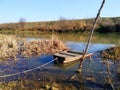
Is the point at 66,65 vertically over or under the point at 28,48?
under

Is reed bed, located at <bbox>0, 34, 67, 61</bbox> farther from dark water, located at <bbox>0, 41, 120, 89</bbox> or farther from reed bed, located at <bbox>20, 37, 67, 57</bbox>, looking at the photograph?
dark water, located at <bbox>0, 41, 120, 89</bbox>

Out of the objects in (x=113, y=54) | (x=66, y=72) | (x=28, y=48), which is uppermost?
(x=113, y=54)

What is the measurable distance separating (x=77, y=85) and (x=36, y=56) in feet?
29.0

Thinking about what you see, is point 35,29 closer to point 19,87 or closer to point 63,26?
point 63,26

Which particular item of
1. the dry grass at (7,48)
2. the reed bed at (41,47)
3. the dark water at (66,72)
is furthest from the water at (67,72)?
the reed bed at (41,47)

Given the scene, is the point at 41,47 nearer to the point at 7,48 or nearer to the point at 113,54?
the point at 7,48

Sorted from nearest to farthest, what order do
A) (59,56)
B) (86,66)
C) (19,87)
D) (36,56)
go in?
(19,87) → (86,66) → (59,56) → (36,56)

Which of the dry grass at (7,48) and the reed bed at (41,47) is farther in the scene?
the reed bed at (41,47)

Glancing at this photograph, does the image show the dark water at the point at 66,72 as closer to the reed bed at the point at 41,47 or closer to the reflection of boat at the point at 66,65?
the reflection of boat at the point at 66,65

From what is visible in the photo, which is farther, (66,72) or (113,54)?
(113,54)

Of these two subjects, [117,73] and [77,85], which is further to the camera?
[117,73]

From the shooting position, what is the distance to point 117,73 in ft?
43.5

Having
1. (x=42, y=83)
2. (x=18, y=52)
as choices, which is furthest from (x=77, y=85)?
(x=18, y=52)

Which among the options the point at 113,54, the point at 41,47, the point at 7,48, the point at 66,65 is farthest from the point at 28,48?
the point at 113,54
